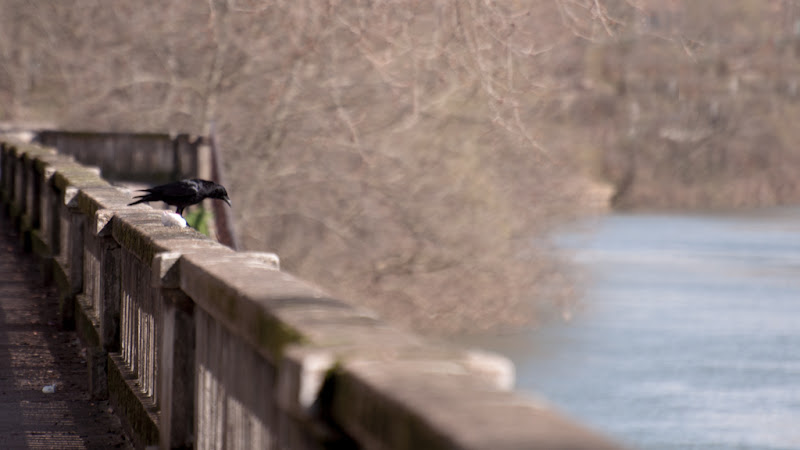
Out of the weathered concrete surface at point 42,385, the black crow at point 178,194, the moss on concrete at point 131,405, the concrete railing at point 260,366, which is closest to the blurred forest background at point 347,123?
the weathered concrete surface at point 42,385

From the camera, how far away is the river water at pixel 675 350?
26094 millimetres

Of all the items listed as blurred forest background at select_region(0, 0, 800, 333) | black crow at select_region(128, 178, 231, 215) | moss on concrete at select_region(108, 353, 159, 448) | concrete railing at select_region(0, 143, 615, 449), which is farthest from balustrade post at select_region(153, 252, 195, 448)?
blurred forest background at select_region(0, 0, 800, 333)

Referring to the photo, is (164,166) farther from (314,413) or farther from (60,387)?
(314,413)

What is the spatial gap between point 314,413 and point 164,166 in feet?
52.0

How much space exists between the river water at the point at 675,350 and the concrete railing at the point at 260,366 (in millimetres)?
12699

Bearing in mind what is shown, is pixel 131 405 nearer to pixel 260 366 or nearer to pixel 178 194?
pixel 178 194

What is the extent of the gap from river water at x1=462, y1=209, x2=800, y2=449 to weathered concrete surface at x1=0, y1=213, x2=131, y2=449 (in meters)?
9.99

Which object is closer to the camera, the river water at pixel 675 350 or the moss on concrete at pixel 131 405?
the moss on concrete at pixel 131 405

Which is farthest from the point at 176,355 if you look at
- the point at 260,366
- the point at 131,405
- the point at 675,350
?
the point at 675,350

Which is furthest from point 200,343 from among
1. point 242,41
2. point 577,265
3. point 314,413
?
point 577,265

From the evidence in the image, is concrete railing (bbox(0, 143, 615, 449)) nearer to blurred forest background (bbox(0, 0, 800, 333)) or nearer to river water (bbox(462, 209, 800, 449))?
blurred forest background (bbox(0, 0, 800, 333))

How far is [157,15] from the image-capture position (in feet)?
80.3

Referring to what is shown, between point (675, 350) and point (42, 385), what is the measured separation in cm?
2531

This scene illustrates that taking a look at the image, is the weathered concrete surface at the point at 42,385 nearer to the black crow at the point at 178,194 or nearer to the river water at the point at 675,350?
the black crow at the point at 178,194
